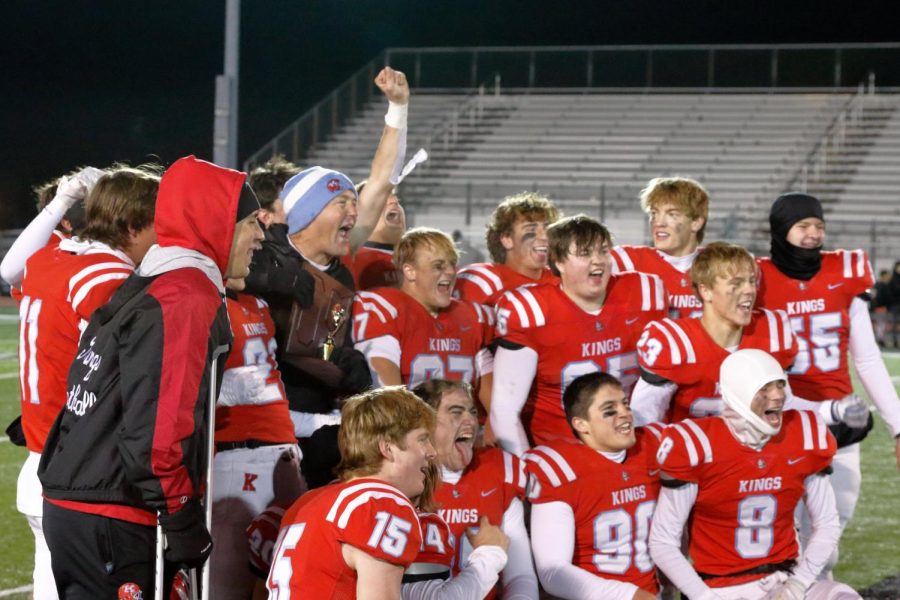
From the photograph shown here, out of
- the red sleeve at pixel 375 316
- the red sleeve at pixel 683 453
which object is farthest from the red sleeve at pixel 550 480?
the red sleeve at pixel 375 316

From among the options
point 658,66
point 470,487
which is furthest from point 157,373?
point 658,66

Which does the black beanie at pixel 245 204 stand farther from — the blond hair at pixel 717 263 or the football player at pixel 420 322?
the blond hair at pixel 717 263

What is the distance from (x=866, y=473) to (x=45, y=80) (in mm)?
30092

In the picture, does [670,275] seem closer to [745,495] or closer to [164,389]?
[745,495]

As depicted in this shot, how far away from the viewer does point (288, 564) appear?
2.78m

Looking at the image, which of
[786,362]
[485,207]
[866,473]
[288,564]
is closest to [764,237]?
[485,207]

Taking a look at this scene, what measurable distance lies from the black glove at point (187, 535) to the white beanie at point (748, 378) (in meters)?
1.90

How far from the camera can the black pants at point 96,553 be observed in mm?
2723

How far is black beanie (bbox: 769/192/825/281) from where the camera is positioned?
4.52 meters

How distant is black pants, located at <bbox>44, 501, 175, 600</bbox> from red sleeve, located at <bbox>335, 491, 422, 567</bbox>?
0.47m

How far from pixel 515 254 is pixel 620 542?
1.41 metres

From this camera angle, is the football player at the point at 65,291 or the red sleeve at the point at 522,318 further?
the red sleeve at the point at 522,318

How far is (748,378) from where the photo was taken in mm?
3842

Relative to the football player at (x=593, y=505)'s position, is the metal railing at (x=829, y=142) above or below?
above
